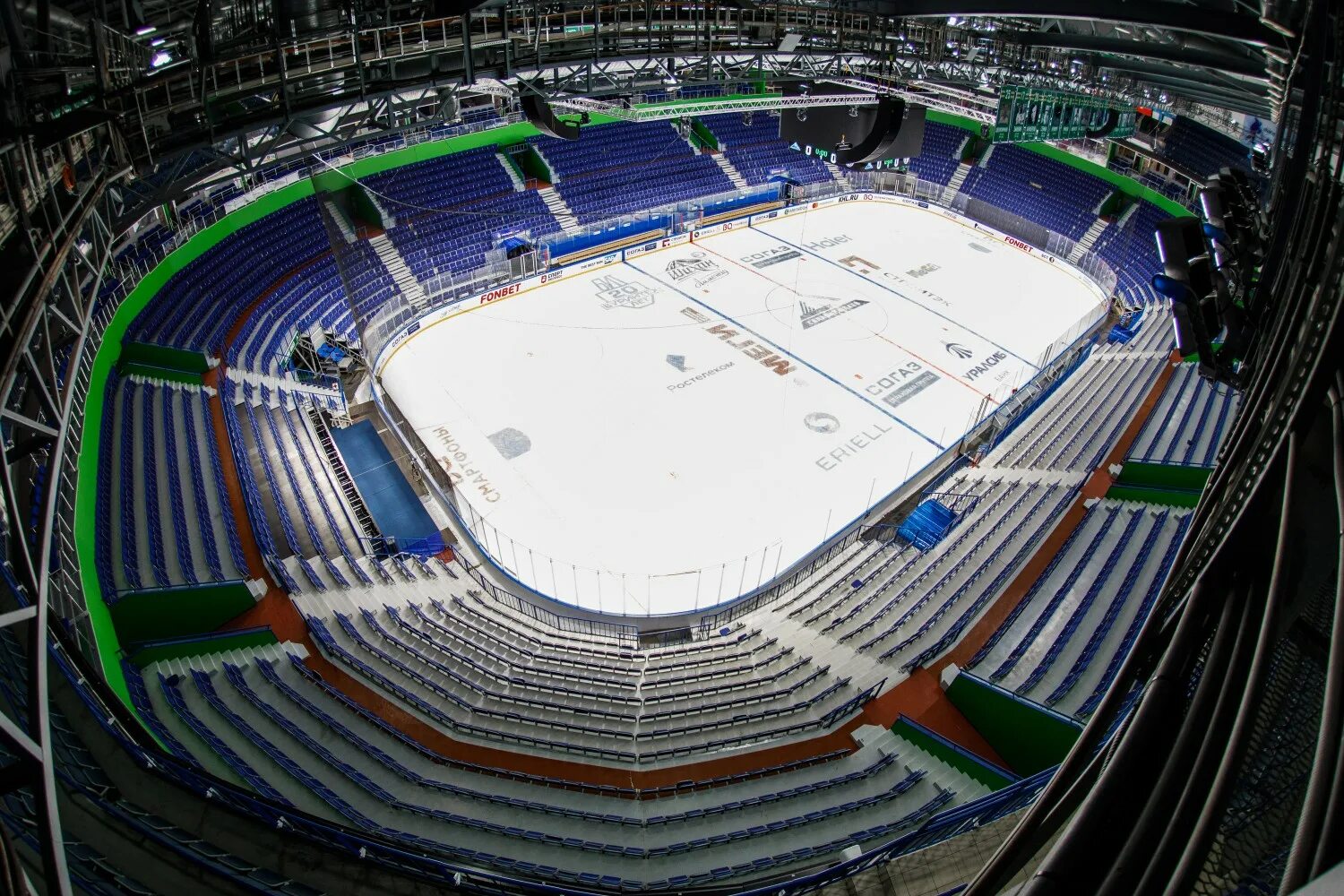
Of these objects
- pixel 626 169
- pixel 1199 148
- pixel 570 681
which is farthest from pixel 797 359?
pixel 1199 148

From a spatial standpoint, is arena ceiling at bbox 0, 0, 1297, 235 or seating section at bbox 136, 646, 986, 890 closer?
seating section at bbox 136, 646, 986, 890

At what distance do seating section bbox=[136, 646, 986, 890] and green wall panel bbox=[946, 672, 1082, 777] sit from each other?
0.86 meters

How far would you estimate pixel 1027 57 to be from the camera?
18.8 meters

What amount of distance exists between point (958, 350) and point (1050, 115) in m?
5.93

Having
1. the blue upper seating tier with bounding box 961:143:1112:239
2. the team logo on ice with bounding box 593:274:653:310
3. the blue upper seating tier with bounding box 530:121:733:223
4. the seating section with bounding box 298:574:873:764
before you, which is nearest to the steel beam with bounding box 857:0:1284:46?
the seating section with bounding box 298:574:873:764

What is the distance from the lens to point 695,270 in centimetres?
2464

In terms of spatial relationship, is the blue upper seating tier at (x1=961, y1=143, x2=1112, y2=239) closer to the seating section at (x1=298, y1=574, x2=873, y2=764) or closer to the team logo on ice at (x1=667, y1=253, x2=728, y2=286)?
the team logo on ice at (x1=667, y1=253, x2=728, y2=286)

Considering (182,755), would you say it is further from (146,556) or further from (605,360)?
(605,360)

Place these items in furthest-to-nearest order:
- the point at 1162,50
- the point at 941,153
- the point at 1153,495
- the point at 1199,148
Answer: the point at 941,153 < the point at 1199,148 < the point at 1153,495 < the point at 1162,50

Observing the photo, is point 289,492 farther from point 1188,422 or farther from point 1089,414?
point 1188,422

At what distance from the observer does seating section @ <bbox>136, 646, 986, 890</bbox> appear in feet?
24.9

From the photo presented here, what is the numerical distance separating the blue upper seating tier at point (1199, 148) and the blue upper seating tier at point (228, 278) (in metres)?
27.8

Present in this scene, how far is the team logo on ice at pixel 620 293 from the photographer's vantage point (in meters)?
22.4

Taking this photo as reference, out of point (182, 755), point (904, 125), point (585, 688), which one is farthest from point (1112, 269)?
point (182, 755)
